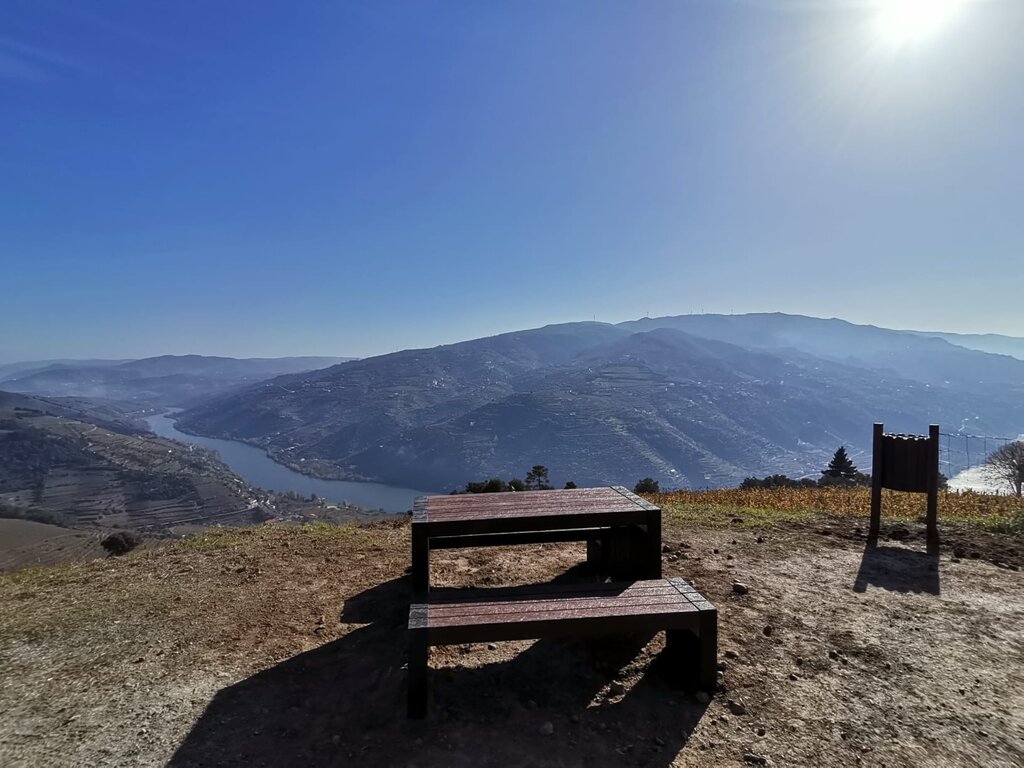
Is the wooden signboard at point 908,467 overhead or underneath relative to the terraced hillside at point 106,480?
overhead

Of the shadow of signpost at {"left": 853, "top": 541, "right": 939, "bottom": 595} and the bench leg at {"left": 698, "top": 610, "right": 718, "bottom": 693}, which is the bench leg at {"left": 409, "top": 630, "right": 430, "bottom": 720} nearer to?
the bench leg at {"left": 698, "top": 610, "right": 718, "bottom": 693}

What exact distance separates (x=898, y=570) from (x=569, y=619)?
4.95 metres

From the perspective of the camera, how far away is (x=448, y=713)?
327cm

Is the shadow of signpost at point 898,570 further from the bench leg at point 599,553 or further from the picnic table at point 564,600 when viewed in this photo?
the picnic table at point 564,600

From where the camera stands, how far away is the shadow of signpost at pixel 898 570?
5391mm

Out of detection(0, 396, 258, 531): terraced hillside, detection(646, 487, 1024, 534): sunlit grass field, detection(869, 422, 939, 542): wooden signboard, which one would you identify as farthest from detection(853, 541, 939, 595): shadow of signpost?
detection(0, 396, 258, 531): terraced hillside

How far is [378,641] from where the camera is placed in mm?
4289

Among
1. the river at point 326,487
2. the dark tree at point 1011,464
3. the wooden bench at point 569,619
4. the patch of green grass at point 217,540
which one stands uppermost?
the wooden bench at point 569,619

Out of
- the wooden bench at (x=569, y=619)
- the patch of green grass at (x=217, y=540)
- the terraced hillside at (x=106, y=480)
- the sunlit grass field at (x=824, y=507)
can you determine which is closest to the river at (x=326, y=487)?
the terraced hillside at (x=106, y=480)

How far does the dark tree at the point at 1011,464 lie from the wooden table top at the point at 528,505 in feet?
108

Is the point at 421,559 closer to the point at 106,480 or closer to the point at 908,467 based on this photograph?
the point at 908,467

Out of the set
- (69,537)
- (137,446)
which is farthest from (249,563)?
(137,446)

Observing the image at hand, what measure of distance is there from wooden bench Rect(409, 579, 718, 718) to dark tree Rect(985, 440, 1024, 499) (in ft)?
110

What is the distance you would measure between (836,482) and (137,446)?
16262 cm
